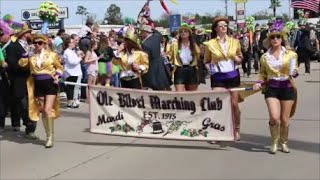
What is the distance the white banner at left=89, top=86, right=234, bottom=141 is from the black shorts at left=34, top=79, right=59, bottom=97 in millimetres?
562

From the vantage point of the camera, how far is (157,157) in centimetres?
770

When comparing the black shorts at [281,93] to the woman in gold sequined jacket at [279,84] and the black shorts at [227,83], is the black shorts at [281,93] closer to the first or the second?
the woman in gold sequined jacket at [279,84]

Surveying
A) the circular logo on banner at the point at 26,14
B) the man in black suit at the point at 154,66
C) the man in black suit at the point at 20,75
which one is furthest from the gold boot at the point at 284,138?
the circular logo on banner at the point at 26,14

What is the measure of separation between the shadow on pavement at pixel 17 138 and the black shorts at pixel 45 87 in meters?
0.86

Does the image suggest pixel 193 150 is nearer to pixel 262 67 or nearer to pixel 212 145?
pixel 212 145

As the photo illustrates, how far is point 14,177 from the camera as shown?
22.8ft

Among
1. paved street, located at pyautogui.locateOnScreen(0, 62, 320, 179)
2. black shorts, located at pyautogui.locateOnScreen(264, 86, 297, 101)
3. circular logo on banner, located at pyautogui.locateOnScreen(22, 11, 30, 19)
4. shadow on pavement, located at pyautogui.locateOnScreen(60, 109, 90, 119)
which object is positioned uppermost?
circular logo on banner, located at pyautogui.locateOnScreen(22, 11, 30, 19)

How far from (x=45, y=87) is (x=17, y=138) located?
4.74 ft

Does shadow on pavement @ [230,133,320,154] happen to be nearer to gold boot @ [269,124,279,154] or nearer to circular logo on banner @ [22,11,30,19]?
gold boot @ [269,124,279,154]

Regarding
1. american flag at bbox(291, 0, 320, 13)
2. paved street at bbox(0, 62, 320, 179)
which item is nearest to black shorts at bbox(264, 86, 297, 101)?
paved street at bbox(0, 62, 320, 179)

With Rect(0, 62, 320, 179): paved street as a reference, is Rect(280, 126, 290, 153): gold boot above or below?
above

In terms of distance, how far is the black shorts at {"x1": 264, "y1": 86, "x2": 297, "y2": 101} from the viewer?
7.60 m

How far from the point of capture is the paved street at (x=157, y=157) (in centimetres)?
684

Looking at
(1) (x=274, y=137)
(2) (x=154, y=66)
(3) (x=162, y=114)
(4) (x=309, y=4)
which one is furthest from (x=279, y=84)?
(4) (x=309, y=4)
